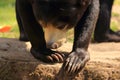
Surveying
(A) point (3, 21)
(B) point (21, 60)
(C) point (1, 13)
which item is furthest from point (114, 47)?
(C) point (1, 13)

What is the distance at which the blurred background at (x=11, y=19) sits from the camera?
7795 mm

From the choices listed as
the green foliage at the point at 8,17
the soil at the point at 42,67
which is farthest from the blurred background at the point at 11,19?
the soil at the point at 42,67

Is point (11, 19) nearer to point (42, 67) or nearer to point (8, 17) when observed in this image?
point (8, 17)

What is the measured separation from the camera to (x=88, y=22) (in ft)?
13.8

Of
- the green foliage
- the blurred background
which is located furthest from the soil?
the green foliage

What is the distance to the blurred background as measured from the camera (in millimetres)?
7795

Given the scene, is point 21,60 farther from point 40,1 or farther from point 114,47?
point 114,47

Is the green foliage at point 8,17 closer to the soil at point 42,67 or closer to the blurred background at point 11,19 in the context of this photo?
the blurred background at point 11,19

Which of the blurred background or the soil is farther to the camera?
the blurred background

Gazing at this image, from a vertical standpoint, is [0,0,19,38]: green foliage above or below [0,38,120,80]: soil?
below

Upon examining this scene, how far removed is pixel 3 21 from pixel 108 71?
562cm

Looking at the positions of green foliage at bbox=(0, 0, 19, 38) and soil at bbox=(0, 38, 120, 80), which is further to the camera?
green foliage at bbox=(0, 0, 19, 38)

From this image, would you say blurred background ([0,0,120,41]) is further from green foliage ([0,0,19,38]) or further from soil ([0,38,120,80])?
soil ([0,38,120,80])

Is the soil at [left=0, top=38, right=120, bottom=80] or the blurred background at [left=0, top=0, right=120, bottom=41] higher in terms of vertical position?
the soil at [left=0, top=38, right=120, bottom=80]
